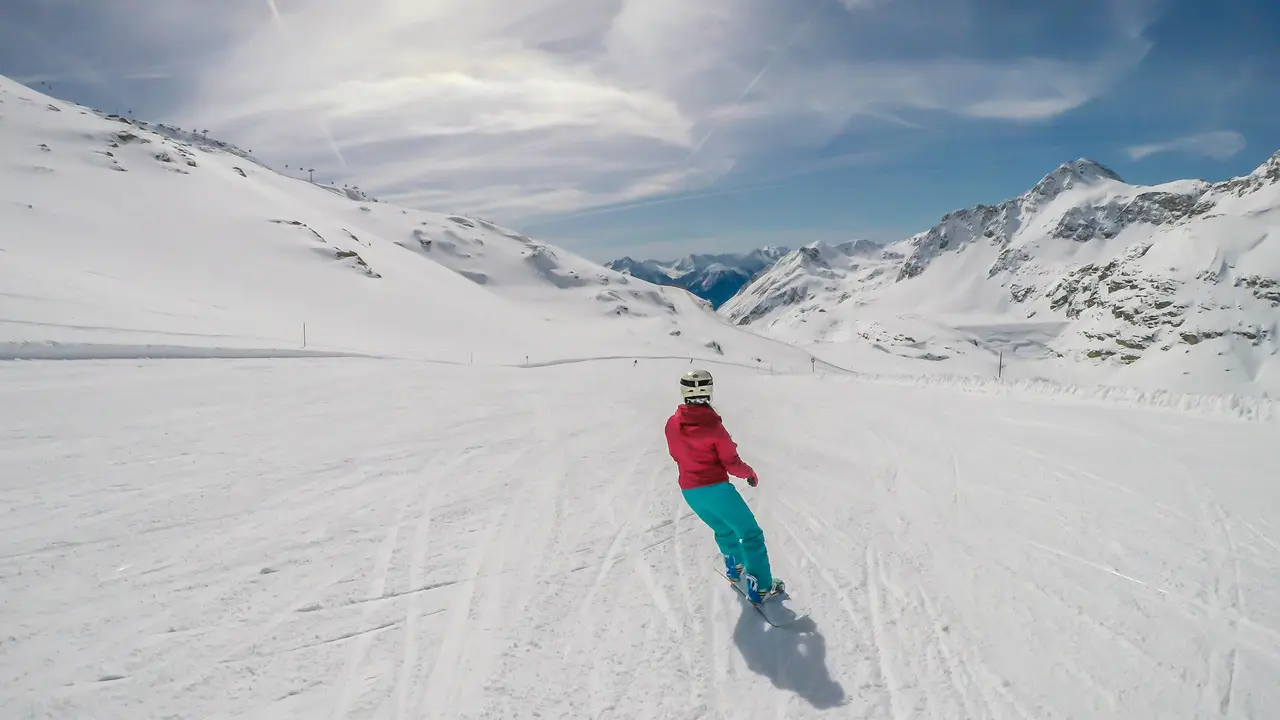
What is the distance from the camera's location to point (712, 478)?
5562mm

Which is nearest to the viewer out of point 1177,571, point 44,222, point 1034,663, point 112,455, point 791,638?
point 1034,663

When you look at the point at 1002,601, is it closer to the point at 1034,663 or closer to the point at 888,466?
A: the point at 1034,663

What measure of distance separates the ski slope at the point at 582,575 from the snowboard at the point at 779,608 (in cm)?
16

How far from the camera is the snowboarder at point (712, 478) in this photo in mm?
5520

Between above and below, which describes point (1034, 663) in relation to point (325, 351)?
below

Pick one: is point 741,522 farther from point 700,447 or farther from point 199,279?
point 199,279

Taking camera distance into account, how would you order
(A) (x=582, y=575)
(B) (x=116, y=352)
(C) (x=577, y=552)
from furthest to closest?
(B) (x=116, y=352) < (C) (x=577, y=552) < (A) (x=582, y=575)

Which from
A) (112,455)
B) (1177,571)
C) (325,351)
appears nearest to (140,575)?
(112,455)

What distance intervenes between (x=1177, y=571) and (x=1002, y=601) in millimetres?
2348

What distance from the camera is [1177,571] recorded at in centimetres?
→ 630

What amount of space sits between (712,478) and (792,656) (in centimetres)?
164

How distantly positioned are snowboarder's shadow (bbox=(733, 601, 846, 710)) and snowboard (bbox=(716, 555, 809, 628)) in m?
0.06

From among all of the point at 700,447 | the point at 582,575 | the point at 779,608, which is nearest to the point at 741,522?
the point at 700,447

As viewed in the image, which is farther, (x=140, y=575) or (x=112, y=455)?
(x=112, y=455)
